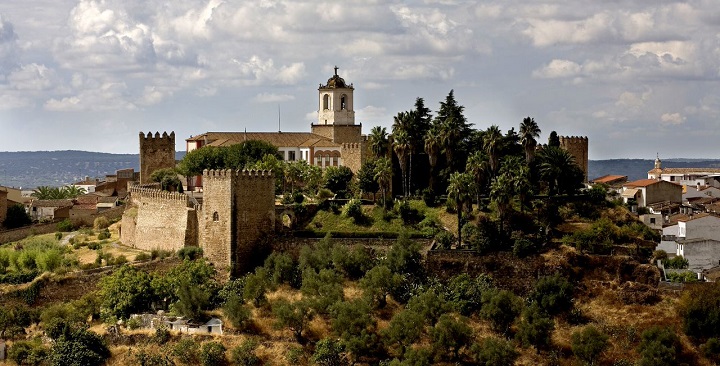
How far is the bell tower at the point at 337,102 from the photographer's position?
73.6m

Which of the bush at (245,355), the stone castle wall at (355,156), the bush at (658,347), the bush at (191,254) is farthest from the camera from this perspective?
the stone castle wall at (355,156)

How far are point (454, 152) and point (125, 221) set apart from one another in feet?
60.3

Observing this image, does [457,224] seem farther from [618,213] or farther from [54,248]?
[54,248]

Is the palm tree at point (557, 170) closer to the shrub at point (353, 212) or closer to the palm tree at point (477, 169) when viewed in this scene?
the palm tree at point (477, 169)

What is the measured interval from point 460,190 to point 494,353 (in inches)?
386

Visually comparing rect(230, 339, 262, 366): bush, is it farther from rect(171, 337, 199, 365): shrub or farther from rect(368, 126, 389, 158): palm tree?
rect(368, 126, 389, 158): palm tree

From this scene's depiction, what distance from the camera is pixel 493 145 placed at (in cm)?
5475

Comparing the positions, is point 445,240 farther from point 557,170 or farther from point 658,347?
point 658,347

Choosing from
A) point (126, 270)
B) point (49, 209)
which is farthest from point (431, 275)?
point (49, 209)

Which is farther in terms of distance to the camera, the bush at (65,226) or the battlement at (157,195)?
the bush at (65,226)

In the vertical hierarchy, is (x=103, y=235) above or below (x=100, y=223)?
below

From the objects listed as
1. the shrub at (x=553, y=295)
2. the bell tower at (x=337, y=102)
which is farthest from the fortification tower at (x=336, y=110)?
the shrub at (x=553, y=295)

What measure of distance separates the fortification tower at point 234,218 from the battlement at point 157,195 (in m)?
4.11

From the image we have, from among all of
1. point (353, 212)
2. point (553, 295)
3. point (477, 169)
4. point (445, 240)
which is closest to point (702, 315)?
point (553, 295)
